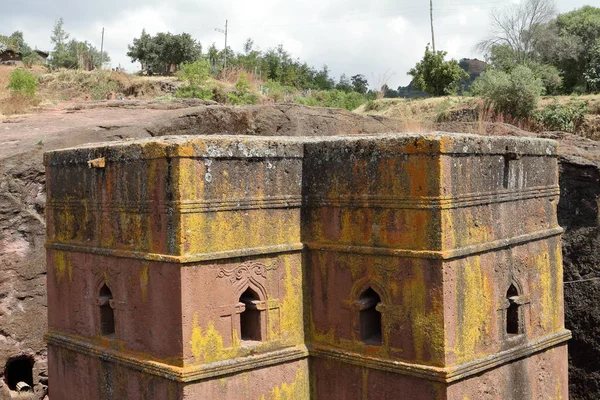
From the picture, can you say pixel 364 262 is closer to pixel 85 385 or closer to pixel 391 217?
pixel 391 217

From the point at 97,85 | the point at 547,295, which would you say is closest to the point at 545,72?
the point at 97,85

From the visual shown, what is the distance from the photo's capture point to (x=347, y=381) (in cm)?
690

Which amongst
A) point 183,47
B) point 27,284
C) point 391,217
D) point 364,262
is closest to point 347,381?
point 364,262

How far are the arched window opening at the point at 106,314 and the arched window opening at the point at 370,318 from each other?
232 cm

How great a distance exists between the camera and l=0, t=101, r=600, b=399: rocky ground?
954 centimetres

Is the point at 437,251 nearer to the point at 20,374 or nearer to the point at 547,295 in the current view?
the point at 547,295

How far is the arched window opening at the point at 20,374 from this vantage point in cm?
962

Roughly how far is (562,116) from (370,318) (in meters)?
12.0

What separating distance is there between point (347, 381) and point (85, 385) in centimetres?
254

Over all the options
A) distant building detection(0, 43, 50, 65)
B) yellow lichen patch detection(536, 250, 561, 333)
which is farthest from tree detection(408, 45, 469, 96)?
yellow lichen patch detection(536, 250, 561, 333)

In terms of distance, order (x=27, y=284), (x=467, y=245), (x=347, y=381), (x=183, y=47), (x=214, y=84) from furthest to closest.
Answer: (x=183, y=47), (x=214, y=84), (x=27, y=284), (x=347, y=381), (x=467, y=245)

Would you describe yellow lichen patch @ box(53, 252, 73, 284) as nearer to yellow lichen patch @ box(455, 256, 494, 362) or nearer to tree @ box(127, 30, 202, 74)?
yellow lichen patch @ box(455, 256, 494, 362)

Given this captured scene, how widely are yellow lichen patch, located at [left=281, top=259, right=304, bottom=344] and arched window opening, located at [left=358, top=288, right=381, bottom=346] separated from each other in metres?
0.61

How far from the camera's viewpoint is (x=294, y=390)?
7020 mm
